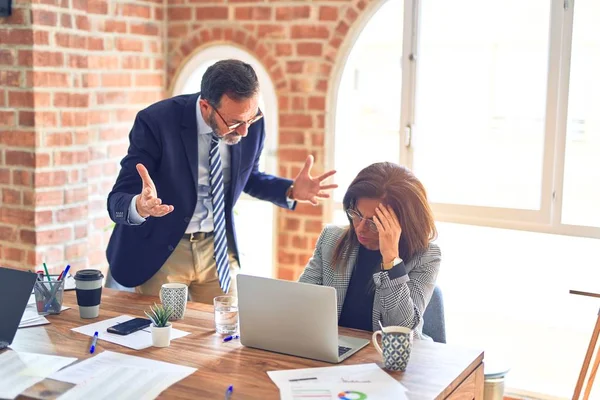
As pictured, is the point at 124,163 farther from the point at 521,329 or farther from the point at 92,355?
the point at 521,329

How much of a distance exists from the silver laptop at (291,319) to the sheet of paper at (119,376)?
234 millimetres

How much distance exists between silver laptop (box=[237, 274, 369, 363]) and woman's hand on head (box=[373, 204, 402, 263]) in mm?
302

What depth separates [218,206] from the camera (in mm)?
2865

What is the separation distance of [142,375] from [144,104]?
2.46 meters

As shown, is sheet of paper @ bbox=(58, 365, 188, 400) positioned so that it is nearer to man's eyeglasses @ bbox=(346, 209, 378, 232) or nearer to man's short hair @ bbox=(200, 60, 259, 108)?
man's eyeglasses @ bbox=(346, 209, 378, 232)

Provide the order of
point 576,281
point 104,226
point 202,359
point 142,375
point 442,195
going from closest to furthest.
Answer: point 142,375
point 202,359
point 576,281
point 442,195
point 104,226

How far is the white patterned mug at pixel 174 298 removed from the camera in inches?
93.0

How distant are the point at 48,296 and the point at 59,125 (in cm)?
132

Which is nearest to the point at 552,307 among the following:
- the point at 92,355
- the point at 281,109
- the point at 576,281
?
the point at 576,281

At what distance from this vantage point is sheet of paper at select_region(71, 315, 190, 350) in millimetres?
2154

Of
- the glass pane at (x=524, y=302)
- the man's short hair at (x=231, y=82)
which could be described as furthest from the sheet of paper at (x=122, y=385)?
the glass pane at (x=524, y=302)

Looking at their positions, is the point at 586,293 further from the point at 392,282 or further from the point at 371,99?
the point at 371,99

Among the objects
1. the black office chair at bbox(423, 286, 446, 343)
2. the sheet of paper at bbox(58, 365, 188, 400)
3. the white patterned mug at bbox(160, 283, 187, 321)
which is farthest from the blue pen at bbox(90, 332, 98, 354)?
the black office chair at bbox(423, 286, 446, 343)

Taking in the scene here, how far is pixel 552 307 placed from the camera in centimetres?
352
